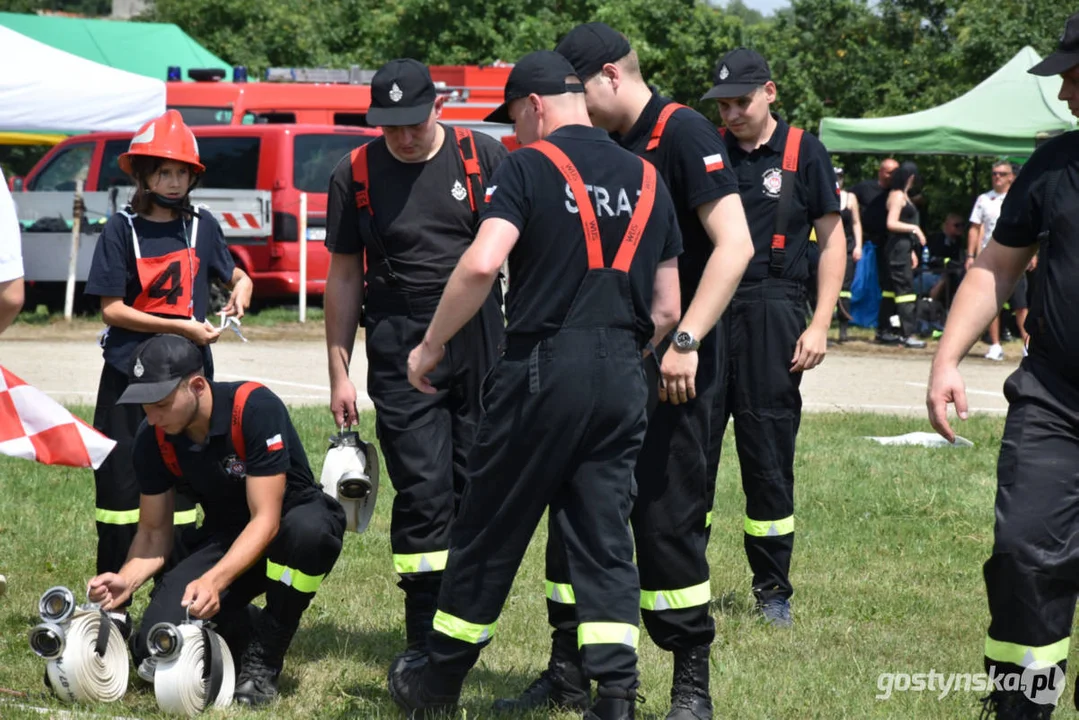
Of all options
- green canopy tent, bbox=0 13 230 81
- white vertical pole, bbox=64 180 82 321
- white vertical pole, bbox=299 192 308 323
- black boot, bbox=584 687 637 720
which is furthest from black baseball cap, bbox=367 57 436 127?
green canopy tent, bbox=0 13 230 81

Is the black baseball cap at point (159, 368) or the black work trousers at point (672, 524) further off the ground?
the black baseball cap at point (159, 368)

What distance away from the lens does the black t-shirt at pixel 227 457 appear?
501 cm

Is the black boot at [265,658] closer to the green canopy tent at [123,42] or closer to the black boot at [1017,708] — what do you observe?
the black boot at [1017,708]

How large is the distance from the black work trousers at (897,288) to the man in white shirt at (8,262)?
13.9 metres

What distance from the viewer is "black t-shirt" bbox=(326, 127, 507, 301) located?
5.30 m

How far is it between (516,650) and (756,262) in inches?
74.7

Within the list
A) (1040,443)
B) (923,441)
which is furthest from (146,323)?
(923,441)

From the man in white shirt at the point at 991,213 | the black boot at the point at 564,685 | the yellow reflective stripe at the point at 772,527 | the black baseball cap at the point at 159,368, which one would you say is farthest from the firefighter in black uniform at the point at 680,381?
the man in white shirt at the point at 991,213

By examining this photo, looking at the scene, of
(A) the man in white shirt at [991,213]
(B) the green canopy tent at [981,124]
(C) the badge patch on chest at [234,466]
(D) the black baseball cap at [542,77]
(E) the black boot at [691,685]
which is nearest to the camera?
(D) the black baseball cap at [542,77]

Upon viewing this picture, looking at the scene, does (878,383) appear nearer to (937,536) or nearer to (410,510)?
(937,536)

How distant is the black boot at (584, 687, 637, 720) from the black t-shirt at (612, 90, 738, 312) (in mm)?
1525

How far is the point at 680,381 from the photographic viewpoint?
4.52 meters

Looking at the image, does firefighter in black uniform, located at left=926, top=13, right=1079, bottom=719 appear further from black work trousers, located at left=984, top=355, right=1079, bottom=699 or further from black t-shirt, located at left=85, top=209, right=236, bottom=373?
black t-shirt, located at left=85, top=209, right=236, bottom=373

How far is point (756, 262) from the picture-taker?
6.02m
